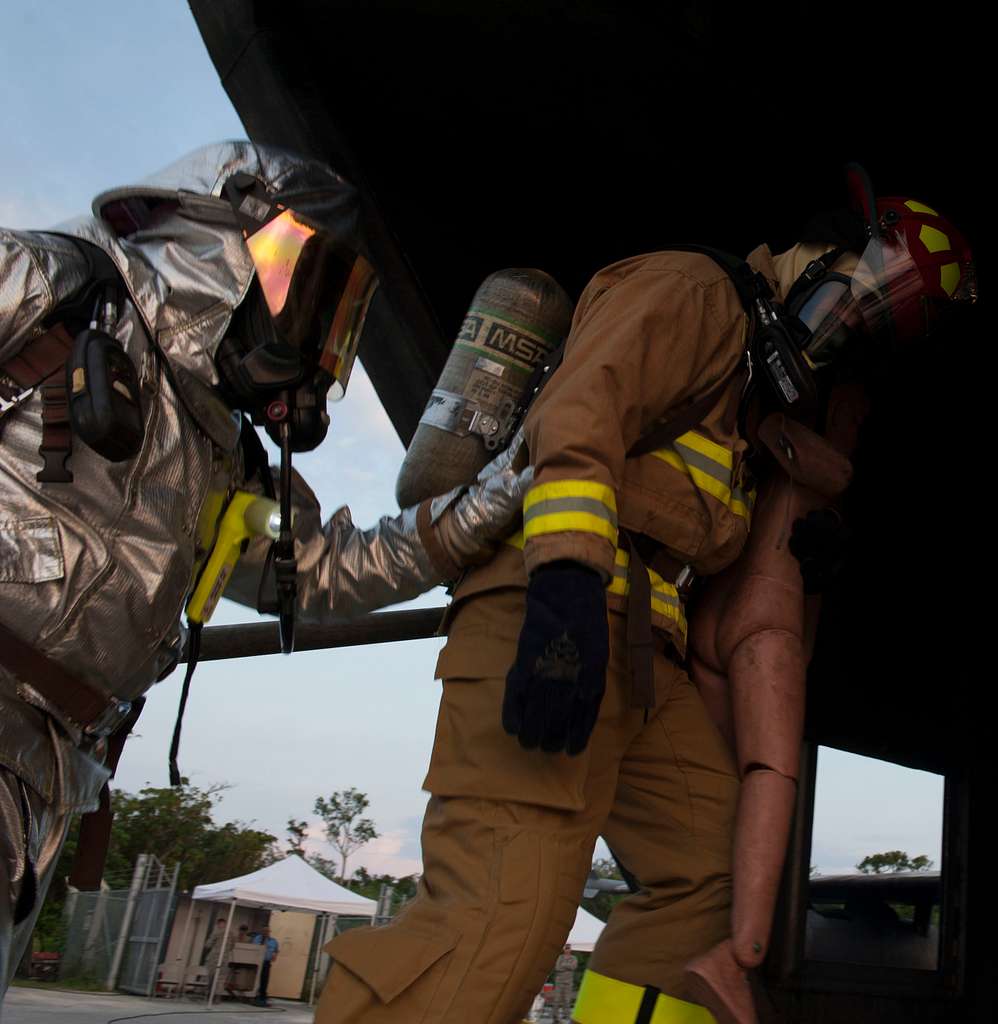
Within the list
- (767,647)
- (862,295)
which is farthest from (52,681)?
(862,295)

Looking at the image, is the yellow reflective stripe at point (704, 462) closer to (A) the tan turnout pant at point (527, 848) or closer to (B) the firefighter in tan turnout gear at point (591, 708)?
(B) the firefighter in tan turnout gear at point (591, 708)

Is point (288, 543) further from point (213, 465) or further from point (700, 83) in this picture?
point (700, 83)

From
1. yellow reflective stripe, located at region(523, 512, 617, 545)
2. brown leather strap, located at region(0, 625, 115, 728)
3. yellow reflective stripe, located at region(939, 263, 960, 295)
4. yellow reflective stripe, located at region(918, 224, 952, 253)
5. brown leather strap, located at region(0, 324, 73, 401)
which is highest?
yellow reflective stripe, located at region(918, 224, 952, 253)

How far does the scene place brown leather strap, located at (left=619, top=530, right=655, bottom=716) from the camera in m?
1.74

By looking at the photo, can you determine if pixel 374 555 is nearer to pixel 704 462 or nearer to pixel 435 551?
pixel 435 551

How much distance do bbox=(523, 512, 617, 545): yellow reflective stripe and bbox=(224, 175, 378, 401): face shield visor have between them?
0.55m

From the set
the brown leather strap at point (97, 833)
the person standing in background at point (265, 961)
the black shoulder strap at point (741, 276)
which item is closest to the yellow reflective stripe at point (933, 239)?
the black shoulder strap at point (741, 276)

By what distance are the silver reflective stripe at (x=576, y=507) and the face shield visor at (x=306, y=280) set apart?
535mm

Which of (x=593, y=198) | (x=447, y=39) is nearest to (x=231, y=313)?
(x=447, y=39)

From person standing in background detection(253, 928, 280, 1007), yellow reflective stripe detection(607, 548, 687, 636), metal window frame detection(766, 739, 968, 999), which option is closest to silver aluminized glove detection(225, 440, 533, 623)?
yellow reflective stripe detection(607, 548, 687, 636)

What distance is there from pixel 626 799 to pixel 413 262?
2.37m

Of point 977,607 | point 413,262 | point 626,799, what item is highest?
point 413,262

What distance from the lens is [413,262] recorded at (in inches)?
151

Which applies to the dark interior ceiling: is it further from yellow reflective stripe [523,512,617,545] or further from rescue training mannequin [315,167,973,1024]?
yellow reflective stripe [523,512,617,545]
